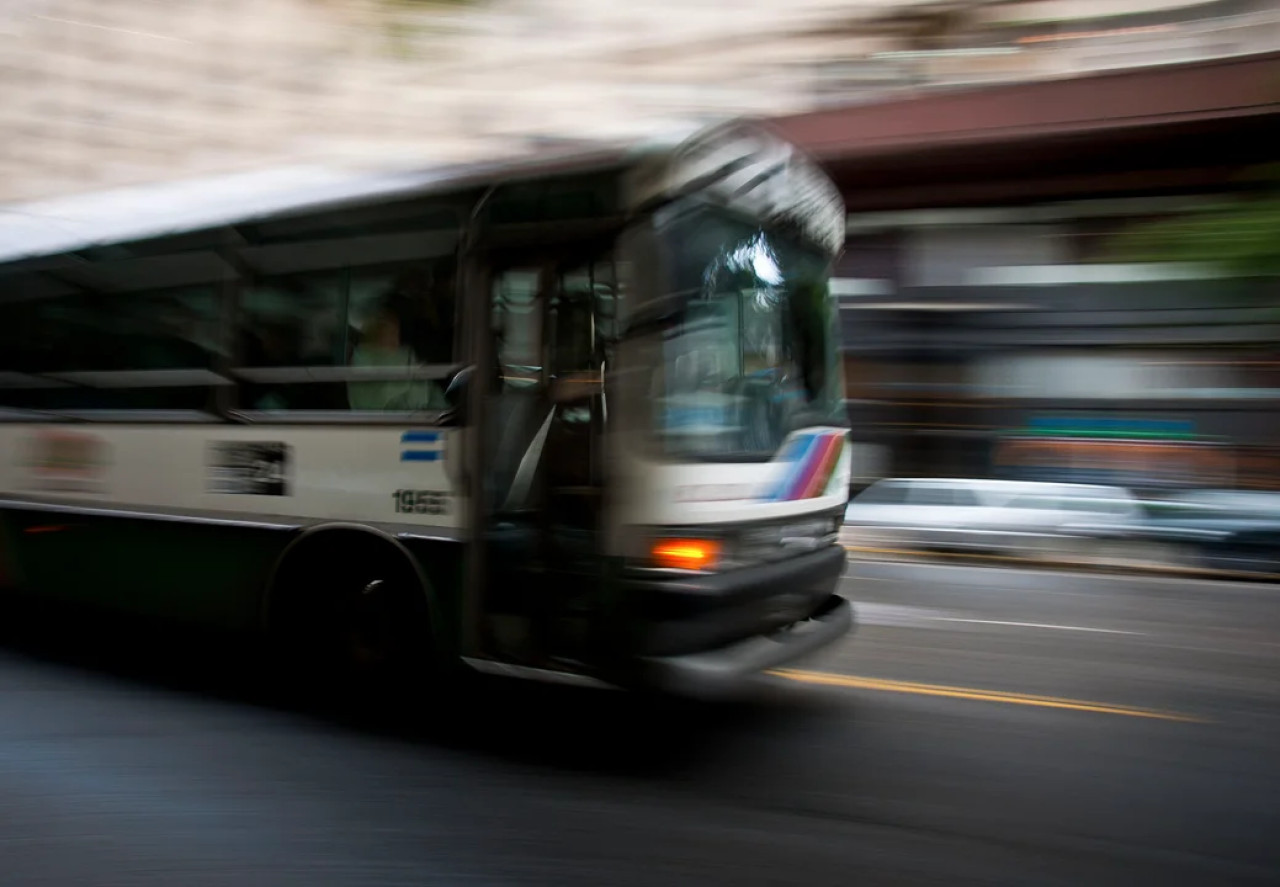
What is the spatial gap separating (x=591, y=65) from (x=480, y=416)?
42.6 ft

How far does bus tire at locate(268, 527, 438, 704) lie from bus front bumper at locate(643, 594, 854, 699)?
50.6 inches

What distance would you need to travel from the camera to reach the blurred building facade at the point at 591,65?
15070 mm

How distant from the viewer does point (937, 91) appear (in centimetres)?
1603

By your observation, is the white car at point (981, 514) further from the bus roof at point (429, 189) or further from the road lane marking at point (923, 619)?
the bus roof at point (429, 189)

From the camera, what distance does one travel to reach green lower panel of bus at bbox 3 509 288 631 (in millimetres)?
5578

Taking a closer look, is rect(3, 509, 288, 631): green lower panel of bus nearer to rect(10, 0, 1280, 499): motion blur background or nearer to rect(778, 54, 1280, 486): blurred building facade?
rect(10, 0, 1280, 499): motion blur background

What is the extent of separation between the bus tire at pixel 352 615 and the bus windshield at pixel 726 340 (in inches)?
61.7

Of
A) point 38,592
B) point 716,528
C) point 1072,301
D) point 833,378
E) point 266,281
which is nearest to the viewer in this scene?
point 716,528

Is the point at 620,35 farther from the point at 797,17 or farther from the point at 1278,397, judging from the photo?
the point at 1278,397

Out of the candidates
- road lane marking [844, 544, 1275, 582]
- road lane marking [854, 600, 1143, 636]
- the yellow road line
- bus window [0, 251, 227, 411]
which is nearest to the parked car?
road lane marking [844, 544, 1275, 582]

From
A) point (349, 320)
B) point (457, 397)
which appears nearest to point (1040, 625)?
point (457, 397)

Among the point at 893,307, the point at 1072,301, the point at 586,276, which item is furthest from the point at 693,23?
the point at 586,276

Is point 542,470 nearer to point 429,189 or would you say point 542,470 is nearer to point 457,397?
point 457,397

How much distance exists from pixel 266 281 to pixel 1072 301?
46.9 feet
